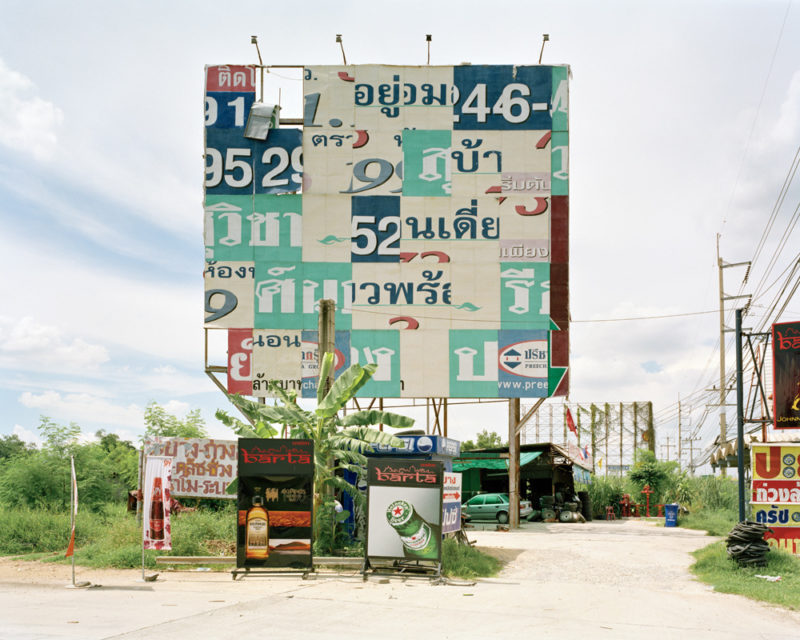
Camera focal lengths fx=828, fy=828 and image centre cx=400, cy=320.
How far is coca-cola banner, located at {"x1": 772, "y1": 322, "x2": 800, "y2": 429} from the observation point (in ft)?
79.8

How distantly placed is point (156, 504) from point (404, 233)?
749 inches

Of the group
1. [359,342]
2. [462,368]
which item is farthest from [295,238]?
[462,368]

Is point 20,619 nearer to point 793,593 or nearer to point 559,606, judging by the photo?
point 559,606

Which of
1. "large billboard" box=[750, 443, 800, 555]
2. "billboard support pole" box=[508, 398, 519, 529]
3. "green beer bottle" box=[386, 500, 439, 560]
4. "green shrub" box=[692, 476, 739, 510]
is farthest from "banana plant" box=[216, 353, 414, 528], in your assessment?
"green shrub" box=[692, 476, 739, 510]

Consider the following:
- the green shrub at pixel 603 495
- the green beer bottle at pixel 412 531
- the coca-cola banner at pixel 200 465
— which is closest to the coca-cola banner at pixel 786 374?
the green beer bottle at pixel 412 531

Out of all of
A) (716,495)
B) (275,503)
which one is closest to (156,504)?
(275,503)

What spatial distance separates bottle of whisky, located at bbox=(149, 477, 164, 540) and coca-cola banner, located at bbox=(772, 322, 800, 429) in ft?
58.0

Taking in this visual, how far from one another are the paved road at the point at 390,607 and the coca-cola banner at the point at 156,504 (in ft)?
2.58

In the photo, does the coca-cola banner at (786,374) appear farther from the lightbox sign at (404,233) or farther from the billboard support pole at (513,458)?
the billboard support pole at (513,458)

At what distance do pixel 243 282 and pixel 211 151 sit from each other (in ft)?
18.8

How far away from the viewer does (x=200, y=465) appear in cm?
2472

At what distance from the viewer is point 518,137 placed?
110ft

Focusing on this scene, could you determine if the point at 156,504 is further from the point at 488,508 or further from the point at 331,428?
the point at 488,508

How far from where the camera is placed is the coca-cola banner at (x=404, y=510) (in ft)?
53.6
